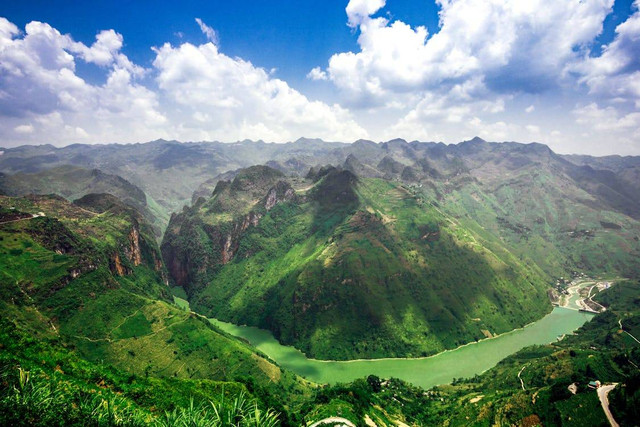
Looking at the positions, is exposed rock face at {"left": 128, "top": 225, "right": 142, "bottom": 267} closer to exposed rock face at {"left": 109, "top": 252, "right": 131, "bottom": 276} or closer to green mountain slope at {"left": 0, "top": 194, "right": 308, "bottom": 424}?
exposed rock face at {"left": 109, "top": 252, "right": 131, "bottom": 276}

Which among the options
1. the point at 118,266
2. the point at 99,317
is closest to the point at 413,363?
the point at 99,317

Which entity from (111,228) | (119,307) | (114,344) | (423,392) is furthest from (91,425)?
(111,228)

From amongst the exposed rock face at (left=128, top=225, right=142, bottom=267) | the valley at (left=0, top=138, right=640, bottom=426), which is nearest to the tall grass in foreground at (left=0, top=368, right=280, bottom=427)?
the valley at (left=0, top=138, right=640, bottom=426)

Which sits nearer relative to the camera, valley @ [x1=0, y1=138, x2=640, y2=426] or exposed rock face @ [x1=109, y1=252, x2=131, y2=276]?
valley @ [x1=0, y1=138, x2=640, y2=426]

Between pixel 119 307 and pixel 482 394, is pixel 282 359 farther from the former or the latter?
pixel 482 394

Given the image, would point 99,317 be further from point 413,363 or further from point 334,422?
point 413,363

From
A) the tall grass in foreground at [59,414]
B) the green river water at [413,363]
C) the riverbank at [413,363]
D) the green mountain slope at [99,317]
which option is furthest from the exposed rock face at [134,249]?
the tall grass in foreground at [59,414]
